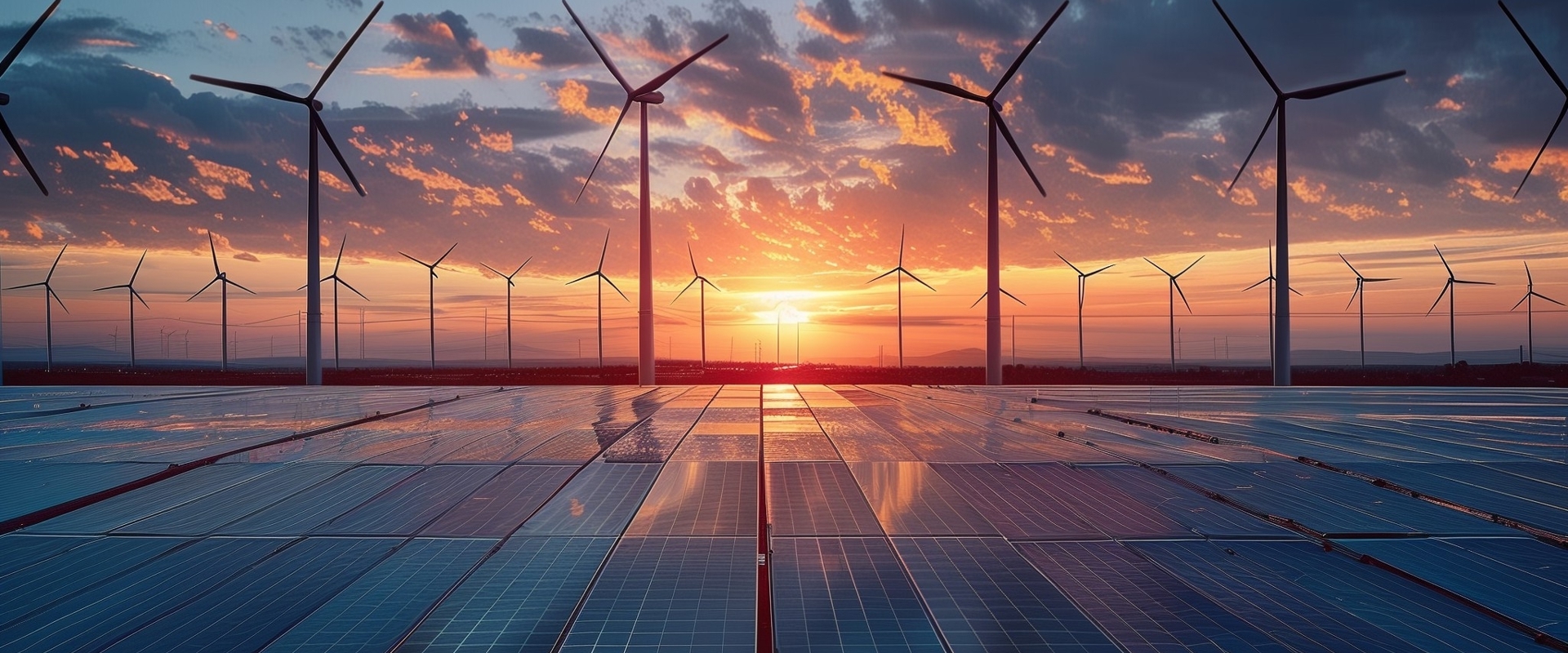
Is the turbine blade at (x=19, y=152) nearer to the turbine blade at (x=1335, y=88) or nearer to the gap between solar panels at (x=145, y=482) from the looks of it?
the gap between solar panels at (x=145, y=482)

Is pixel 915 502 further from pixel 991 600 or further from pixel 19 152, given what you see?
pixel 19 152

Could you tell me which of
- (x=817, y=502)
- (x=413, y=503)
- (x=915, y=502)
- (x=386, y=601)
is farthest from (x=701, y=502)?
(x=386, y=601)

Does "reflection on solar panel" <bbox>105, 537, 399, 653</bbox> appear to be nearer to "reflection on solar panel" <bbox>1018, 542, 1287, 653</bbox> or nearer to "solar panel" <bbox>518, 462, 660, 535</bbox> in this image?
"solar panel" <bbox>518, 462, 660, 535</bbox>

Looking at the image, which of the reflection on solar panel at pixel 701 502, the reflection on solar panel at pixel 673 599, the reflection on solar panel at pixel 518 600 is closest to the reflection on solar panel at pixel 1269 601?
the reflection on solar panel at pixel 673 599

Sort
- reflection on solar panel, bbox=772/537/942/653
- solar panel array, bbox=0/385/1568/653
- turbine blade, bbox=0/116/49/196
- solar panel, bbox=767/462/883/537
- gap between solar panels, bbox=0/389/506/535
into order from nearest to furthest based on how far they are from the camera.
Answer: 1. reflection on solar panel, bbox=772/537/942/653
2. solar panel array, bbox=0/385/1568/653
3. solar panel, bbox=767/462/883/537
4. gap between solar panels, bbox=0/389/506/535
5. turbine blade, bbox=0/116/49/196

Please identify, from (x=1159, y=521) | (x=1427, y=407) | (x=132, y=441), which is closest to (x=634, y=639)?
(x=1159, y=521)

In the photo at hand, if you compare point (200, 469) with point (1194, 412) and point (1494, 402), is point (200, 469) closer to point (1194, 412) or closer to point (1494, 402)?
point (1194, 412)

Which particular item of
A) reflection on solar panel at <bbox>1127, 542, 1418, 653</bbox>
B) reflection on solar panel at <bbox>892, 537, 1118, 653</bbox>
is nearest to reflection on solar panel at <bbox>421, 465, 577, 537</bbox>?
reflection on solar panel at <bbox>892, 537, 1118, 653</bbox>
